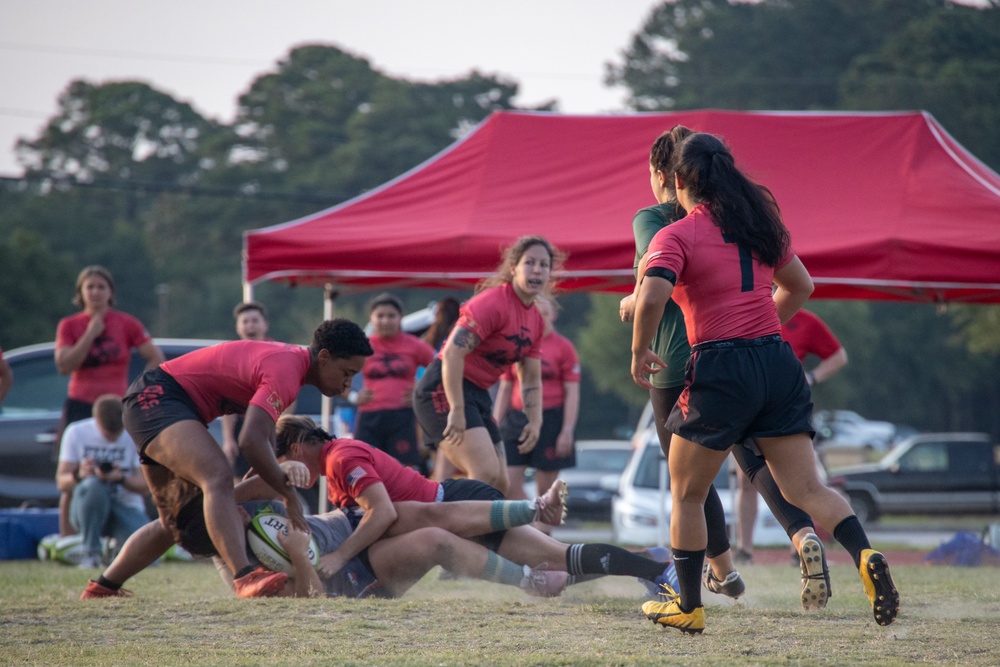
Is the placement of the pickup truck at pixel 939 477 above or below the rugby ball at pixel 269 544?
below

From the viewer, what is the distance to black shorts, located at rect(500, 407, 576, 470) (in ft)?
26.3

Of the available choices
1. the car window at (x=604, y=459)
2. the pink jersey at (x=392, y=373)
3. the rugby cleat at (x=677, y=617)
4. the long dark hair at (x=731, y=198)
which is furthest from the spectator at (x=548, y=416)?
the car window at (x=604, y=459)

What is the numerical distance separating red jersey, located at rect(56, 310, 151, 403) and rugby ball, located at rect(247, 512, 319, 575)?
3.94 metres

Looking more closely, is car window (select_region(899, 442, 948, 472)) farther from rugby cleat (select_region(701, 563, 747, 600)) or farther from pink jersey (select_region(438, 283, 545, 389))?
rugby cleat (select_region(701, 563, 747, 600))

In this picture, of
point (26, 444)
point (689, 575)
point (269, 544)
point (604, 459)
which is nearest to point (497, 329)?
point (269, 544)

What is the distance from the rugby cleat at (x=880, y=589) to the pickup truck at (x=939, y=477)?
1609 cm

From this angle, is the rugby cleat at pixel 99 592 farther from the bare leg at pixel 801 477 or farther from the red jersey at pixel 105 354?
the red jersey at pixel 105 354

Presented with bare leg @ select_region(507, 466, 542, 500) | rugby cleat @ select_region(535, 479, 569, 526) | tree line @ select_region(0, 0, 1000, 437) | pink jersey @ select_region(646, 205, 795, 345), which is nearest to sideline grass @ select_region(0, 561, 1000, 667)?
rugby cleat @ select_region(535, 479, 569, 526)

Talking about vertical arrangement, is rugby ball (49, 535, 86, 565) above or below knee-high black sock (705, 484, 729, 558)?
below

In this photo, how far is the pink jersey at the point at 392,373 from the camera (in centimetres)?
869

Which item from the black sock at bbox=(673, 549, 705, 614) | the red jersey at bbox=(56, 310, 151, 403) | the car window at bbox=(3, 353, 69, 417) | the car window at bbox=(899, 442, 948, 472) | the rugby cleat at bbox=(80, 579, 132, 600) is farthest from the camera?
the car window at bbox=(899, 442, 948, 472)

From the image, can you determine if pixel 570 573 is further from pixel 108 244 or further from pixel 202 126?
pixel 202 126

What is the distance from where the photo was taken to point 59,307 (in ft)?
133

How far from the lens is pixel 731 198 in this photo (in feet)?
13.4
